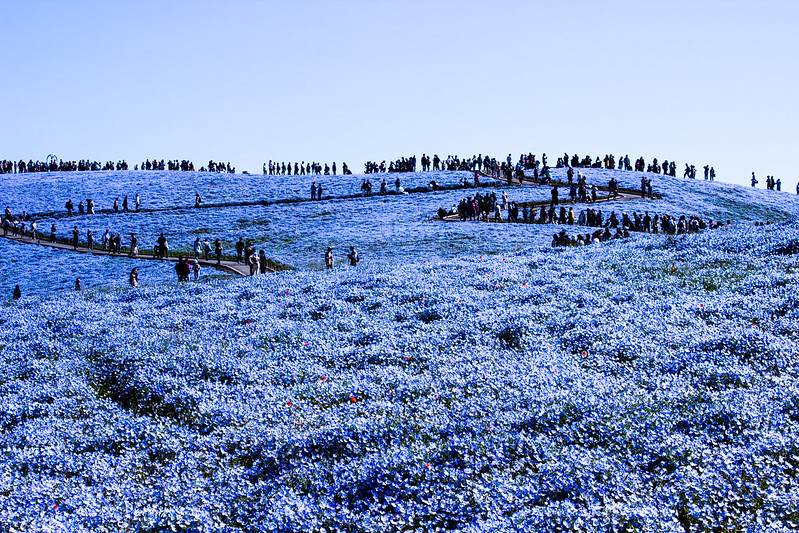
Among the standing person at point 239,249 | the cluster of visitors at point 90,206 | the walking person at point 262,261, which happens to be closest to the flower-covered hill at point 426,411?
the walking person at point 262,261

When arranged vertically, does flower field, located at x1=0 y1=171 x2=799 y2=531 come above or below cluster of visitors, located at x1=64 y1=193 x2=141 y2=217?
below

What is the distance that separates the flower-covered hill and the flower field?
0.05m

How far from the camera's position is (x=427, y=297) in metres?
22.1

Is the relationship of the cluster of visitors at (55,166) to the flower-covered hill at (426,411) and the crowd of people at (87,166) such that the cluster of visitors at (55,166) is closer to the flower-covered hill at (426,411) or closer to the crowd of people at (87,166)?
the crowd of people at (87,166)

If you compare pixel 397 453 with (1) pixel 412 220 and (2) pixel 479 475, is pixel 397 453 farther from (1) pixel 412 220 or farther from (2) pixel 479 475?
(1) pixel 412 220

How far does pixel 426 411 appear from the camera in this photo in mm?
12953

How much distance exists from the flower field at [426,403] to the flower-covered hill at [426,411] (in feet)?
0.15

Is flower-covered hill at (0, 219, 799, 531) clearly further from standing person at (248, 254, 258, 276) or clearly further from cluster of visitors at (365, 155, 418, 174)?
cluster of visitors at (365, 155, 418, 174)

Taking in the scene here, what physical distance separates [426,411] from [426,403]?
20.4 inches

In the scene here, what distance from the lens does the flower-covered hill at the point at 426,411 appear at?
10.0 meters

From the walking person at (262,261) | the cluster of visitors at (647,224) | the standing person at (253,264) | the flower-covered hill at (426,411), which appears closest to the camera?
the flower-covered hill at (426,411)

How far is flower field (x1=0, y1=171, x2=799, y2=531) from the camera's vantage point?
33.0 ft

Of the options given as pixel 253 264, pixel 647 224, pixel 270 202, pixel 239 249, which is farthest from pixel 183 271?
pixel 270 202

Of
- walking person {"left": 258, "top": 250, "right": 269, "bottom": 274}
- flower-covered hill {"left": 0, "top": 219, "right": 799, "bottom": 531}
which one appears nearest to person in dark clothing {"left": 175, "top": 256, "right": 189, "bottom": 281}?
walking person {"left": 258, "top": 250, "right": 269, "bottom": 274}
